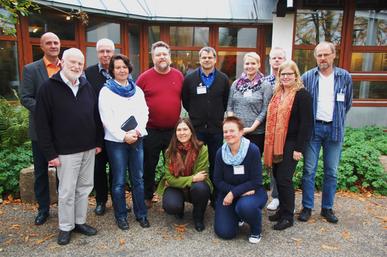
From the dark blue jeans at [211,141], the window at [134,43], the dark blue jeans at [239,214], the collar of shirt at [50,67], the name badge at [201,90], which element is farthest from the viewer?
the window at [134,43]

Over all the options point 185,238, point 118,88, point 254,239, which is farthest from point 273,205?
point 118,88

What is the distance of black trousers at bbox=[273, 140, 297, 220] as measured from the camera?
3.83m

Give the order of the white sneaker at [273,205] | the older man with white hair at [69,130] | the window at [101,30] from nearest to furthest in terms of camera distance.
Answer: the older man with white hair at [69,130] → the white sneaker at [273,205] → the window at [101,30]

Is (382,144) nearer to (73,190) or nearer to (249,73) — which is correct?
(249,73)

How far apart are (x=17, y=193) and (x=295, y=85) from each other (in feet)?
14.1

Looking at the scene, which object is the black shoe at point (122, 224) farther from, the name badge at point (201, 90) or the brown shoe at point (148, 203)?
the name badge at point (201, 90)

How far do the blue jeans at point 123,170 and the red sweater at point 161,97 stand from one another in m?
0.47

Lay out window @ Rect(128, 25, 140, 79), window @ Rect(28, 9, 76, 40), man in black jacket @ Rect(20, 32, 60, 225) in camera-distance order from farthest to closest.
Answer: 1. window @ Rect(128, 25, 140, 79)
2. window @ Rect(28, 9, 76, 40)
3. man in black jacket @ Rect(20, 32, 60, 225)

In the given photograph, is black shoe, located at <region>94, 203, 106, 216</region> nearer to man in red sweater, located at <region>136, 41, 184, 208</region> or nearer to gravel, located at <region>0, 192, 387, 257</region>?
gravel, located at <region>0, 192, 387, 257</region>

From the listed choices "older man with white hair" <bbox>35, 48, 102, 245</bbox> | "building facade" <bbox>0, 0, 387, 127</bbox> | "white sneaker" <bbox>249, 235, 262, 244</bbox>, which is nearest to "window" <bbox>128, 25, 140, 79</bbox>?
"building facade" <bbox>0, 0, 387, 127</bbox>

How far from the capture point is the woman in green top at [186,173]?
3947 mm

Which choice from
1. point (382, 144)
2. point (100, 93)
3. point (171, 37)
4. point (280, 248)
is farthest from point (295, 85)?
point (171, 37)

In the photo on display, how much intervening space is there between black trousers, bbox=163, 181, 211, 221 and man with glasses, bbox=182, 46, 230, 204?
0.72 metres

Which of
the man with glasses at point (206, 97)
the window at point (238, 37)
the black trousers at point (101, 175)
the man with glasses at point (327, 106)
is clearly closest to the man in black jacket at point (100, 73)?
the black trousers at point (101, 175)
